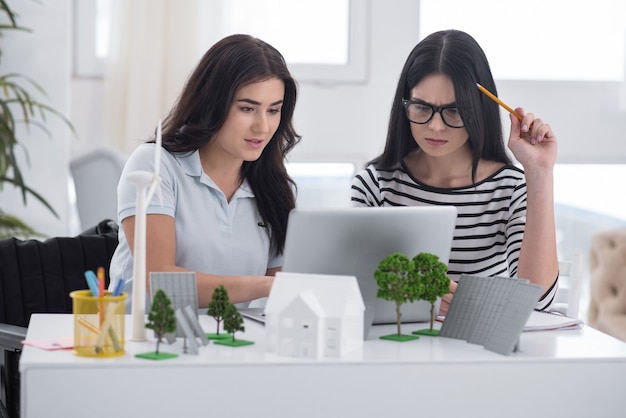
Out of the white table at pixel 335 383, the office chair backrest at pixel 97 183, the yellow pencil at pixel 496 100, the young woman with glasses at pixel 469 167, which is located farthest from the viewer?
the office chair backrest at pixel 97 183

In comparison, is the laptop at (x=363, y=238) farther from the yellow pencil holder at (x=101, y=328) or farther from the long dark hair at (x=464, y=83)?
the long dark hair at (x=464, y=83)

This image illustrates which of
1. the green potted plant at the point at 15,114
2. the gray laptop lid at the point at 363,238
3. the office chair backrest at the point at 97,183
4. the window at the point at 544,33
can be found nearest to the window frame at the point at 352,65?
the window at the point at 544,33

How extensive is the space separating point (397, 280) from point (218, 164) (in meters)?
0.77

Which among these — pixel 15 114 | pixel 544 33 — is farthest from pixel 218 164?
pixel 544 33

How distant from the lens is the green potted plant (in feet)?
11.1

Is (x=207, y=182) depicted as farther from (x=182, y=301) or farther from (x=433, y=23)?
(x=433, y=23)

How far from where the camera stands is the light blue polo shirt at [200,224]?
2014mm

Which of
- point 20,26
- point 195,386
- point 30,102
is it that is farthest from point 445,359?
point 20,26

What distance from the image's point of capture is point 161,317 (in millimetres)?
1370

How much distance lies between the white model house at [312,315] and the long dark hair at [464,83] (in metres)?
0.76

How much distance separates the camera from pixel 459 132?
2059 millimetres

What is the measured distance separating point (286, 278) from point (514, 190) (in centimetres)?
91

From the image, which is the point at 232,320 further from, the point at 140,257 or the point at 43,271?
the point at 43,271

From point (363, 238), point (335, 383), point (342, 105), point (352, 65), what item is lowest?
point (335, 383)
